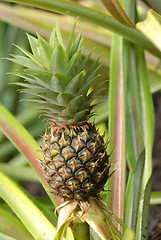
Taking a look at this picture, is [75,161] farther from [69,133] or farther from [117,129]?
[117,129]

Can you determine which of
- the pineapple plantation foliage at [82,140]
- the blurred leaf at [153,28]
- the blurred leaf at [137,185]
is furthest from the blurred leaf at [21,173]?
the blurred leaf at [153,28]

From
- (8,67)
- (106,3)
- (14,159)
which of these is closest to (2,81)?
(8,67)

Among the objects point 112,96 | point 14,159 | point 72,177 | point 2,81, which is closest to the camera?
point 72,177

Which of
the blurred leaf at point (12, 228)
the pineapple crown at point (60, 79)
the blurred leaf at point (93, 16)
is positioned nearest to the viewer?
the pineapple crown at point (60, 79)

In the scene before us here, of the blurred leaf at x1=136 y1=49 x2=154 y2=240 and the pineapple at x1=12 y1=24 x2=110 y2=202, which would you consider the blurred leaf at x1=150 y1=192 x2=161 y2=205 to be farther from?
the pineapple at x1=12 y1=24 x2=110 y2=202

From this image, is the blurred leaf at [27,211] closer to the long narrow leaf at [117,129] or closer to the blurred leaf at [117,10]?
the long narrow leaf at [117,129]

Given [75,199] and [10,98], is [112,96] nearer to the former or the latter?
[75,199]

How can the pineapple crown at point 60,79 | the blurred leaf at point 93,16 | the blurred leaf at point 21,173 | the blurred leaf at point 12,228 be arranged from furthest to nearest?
the blurred leaf at point 21,173 → the blurred leaf at point 93,16 → the blurred leaf at point 12,228 → the pineapple crown at point 60,79

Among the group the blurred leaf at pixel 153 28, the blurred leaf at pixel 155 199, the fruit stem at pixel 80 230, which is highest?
the blurred leaf at pixel 153 28

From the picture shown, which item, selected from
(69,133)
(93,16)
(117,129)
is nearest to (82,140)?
(69,133)
